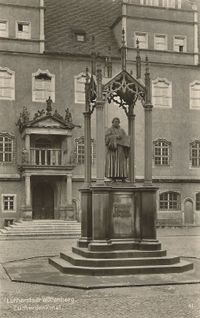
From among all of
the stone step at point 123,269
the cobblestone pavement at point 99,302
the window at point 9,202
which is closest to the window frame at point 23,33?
the window at point 9,202

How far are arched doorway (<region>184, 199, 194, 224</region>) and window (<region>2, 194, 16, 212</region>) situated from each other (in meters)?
10.8

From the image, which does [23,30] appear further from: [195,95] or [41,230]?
[41,230]

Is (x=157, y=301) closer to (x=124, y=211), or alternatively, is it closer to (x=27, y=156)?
(x=124, y=211)

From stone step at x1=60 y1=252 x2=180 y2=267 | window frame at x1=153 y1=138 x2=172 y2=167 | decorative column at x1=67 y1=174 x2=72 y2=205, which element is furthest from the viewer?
window frame at x1=153 y1=138 x2=172 y2=167

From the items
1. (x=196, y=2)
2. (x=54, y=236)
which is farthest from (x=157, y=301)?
(x=196, y=2)

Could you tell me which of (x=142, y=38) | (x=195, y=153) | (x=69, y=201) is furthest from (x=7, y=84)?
(x=195, y=153)

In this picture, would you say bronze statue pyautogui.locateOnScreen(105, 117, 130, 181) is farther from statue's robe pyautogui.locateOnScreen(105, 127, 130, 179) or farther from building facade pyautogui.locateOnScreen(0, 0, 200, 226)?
building facade pyautogui.locateOnScreen(0, 0, 200, 226)

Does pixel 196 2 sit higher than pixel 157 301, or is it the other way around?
pixel 196 2

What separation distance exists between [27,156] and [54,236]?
598 centimetres

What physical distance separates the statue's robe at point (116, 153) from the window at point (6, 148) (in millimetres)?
18204

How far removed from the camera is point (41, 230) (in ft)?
87.0

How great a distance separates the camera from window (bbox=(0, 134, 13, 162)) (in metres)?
30.7

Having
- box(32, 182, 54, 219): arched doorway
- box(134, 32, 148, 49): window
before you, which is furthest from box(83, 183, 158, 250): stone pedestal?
box(134, 32, 148, 49): window

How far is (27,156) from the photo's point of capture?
29672 millimetres
